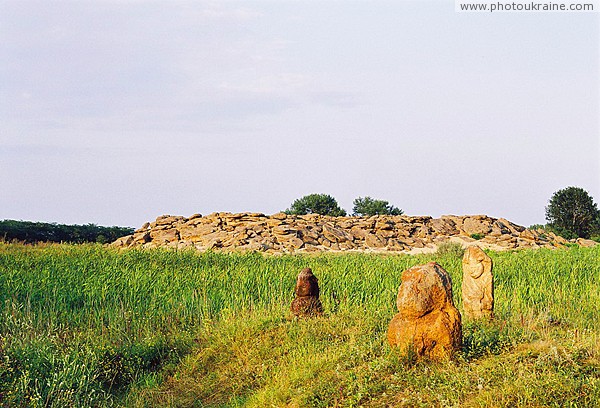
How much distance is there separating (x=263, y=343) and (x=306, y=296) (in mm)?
857

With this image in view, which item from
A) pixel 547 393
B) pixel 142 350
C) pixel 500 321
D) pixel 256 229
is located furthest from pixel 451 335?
→ pixel 256 229

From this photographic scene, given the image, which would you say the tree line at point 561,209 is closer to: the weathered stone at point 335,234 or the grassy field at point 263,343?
the weathered stone at point 335,234

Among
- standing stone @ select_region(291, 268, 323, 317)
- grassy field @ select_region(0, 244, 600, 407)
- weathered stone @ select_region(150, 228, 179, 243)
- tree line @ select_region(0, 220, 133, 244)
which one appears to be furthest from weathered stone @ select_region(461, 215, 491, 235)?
standing stone @ select_region(291, 268, 323, 317)

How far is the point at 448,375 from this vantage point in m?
4.86

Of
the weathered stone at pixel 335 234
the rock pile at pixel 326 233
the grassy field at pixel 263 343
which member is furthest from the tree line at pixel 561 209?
the grassy field at pixel 263 343

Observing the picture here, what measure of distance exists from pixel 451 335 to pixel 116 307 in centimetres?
497

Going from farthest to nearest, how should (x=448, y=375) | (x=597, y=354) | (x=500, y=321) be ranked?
(x=500, y=321), (x=597, y=354), (x=448, y=375)

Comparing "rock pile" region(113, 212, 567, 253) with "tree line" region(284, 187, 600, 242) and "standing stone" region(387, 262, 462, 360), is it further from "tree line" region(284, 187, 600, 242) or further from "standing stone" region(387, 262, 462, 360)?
"standing stone" region(387, 262, 462, 360)

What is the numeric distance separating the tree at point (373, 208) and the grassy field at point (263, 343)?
15.1 metres

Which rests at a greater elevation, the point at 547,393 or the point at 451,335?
the point at 451,335

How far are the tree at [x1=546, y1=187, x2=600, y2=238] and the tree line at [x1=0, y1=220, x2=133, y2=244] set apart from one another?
1984cm

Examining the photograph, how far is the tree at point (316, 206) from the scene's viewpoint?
26.1m

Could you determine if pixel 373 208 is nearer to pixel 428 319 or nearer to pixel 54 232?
pixel 54 232

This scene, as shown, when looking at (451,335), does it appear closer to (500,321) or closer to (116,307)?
(500,321)
